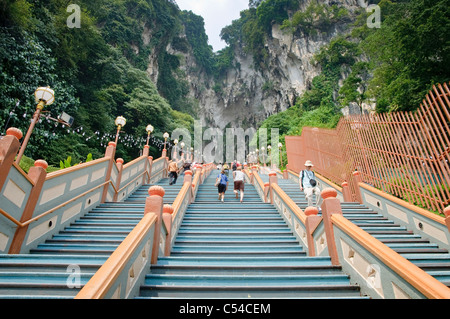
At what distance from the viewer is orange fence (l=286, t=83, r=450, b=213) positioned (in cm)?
451

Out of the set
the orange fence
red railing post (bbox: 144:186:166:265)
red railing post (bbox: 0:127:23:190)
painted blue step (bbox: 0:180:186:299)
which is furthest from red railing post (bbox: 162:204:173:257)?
the orange fence

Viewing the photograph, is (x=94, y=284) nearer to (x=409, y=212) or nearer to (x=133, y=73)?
(x=409, y=212)

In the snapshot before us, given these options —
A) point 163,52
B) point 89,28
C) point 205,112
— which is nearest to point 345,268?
point 89,28

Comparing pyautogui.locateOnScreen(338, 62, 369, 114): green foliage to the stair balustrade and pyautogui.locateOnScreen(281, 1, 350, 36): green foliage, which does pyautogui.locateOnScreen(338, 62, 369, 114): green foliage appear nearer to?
pyautogui.locateOnScreen(281, 1, 350, 36): green foliage

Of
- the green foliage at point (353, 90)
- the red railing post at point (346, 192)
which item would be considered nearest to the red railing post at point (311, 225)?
the red railing post at point (346, 192)

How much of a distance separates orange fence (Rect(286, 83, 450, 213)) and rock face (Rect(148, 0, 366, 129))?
97.1ft

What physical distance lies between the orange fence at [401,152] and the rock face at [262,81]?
1165 inches

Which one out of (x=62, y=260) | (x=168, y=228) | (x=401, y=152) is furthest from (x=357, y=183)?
(x=62, y=260)

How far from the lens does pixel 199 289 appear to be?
2.75m

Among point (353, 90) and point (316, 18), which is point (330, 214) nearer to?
point (353, 90)

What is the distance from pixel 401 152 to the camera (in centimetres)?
545

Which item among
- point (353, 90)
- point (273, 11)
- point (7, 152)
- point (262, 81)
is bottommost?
point (7, 152)

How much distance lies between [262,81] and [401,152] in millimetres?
45358

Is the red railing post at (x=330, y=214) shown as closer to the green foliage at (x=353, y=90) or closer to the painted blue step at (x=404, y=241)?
the painted blue step at (x=404, y=241)
